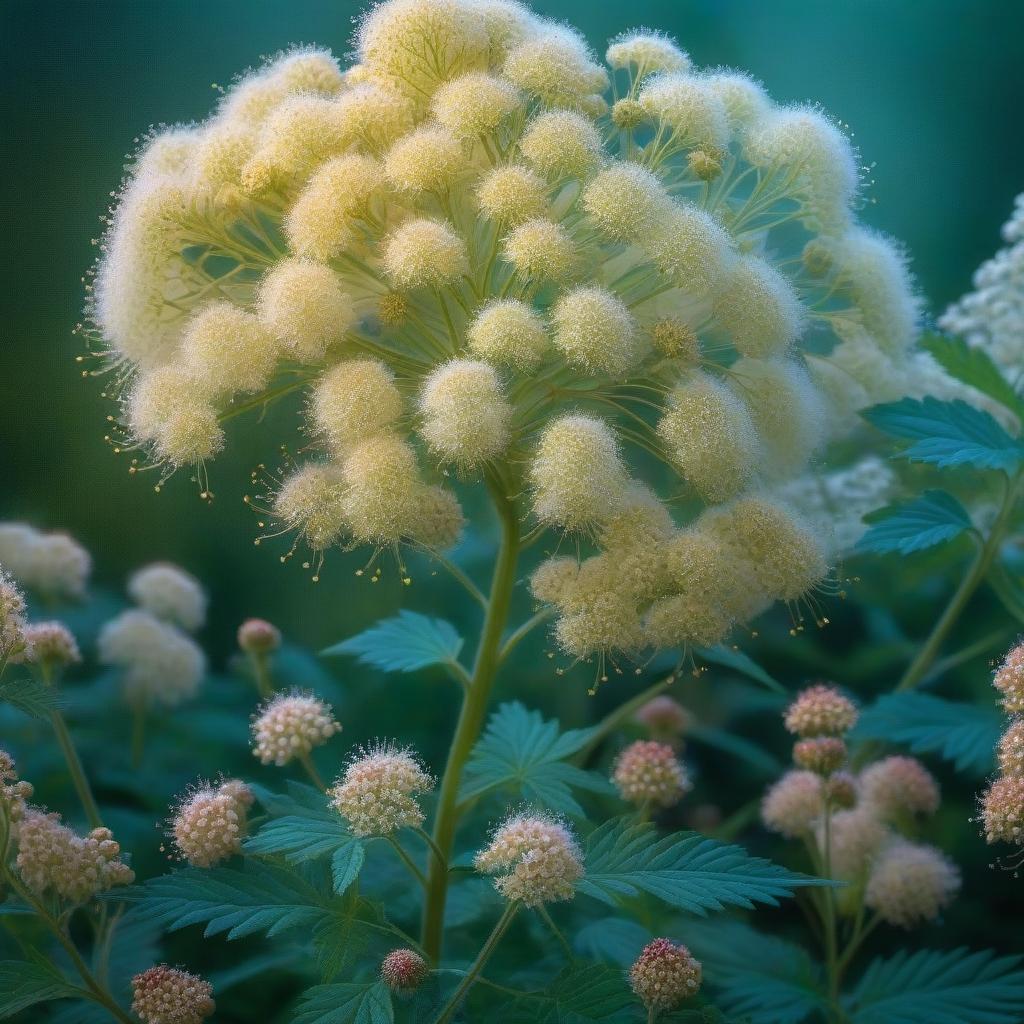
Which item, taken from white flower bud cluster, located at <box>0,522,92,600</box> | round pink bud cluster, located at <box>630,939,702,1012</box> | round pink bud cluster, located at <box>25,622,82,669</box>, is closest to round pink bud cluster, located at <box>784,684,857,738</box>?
round pink bud cluster, located at <box>630,939,702,1012</box>

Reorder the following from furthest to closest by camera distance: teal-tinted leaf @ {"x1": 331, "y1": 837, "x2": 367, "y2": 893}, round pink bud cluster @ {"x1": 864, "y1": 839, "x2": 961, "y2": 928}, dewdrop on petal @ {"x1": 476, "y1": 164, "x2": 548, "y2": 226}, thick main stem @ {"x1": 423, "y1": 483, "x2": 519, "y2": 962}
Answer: round pink bud cluster @ {"x1": 864, "y1": 839, "x2": 961, "y2": 928}
thick main stem @ {"x1": 423, "y1": 483, "x2": 519, "y2": 962}
dewdrop on petal @ {"x1": 476, "y1": 164, "x2": 548, "y2": 226}
teal-tinted leaf @ {"x1": 331, "y1": 837, "x2": 367, "y2": 893}

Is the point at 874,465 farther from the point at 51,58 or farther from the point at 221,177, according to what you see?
the point at 51,58

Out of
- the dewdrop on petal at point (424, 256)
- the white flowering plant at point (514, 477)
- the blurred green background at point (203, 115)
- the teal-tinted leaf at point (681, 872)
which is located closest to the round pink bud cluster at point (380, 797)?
the white flowering plant at point (514, 477)

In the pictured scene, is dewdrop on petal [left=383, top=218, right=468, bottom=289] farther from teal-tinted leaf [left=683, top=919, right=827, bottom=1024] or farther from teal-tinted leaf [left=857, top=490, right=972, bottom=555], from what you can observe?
teal-tinted leaf [left=683, top=919, right=827, bottom=1024]

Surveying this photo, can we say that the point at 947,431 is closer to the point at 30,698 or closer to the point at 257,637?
the point at 257,637

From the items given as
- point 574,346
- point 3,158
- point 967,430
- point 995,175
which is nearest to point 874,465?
point 967,430

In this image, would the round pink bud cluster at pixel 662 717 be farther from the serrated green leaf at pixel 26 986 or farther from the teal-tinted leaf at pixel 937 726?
the serrated green leaf at pixel 26 986

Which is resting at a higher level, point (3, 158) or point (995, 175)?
point (995, 175)
